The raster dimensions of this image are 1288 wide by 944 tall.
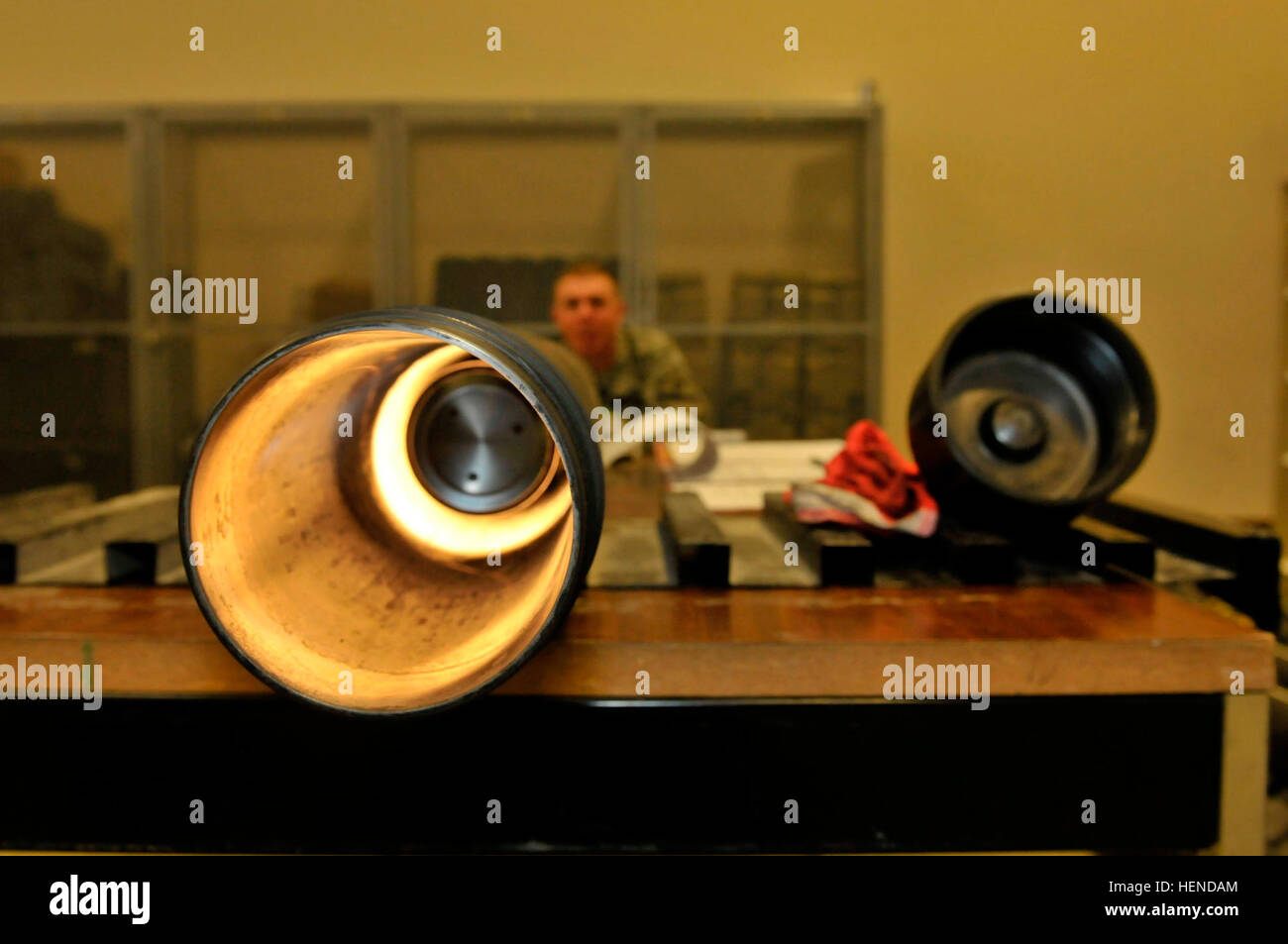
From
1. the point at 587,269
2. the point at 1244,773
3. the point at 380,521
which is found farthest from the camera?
the point at 587,269

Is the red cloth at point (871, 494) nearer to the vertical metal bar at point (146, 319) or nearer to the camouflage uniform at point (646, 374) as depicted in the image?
the camouflage uniform at point (646, 374)

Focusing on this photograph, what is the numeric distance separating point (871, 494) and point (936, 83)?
3.26 meters

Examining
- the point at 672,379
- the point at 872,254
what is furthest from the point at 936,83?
the point at 672,379

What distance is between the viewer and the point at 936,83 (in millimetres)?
3729

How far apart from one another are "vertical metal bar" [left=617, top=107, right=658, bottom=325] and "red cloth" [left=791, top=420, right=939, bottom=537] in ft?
7.61

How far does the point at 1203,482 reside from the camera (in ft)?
12.7

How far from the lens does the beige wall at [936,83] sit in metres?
3.70

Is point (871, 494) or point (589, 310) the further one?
point (589, 310)

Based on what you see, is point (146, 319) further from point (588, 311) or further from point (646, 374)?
point (646, 374)

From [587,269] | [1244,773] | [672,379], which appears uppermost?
[587,269]

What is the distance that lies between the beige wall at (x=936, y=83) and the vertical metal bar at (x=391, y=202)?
0.56m
